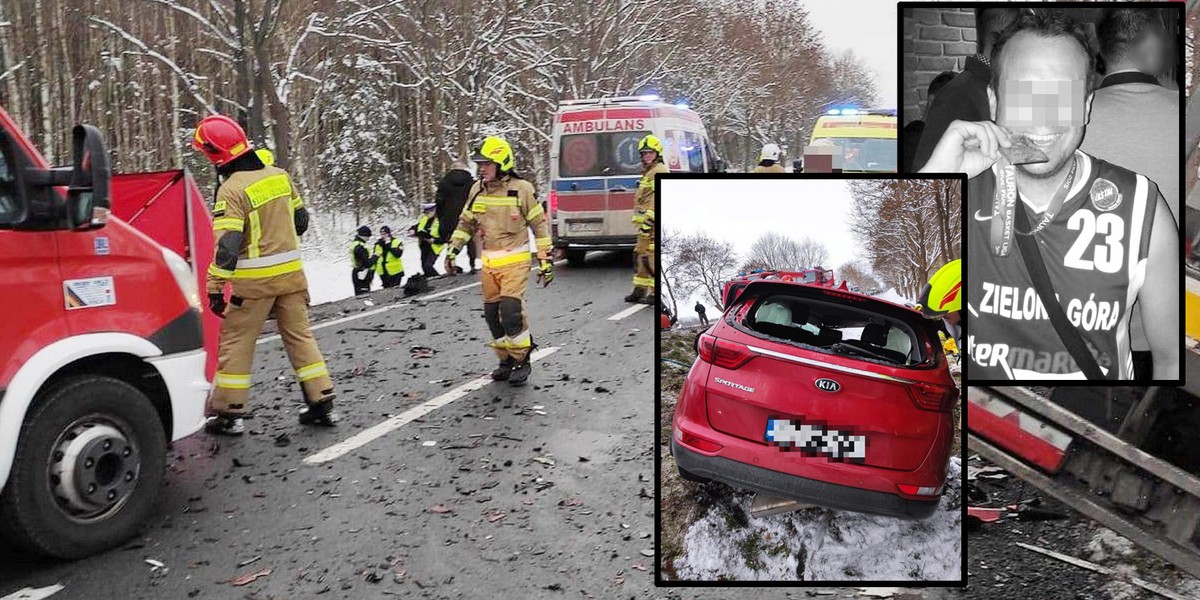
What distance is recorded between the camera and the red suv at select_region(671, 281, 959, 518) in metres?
1.49

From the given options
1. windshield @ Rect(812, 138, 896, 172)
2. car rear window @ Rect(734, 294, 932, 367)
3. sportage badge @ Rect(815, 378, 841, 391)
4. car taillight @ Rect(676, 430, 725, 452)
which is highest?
windshield @ Rect(812, 138, 896, 172)

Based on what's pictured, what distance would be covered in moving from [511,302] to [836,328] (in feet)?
19.9

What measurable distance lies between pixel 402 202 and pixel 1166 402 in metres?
34.4

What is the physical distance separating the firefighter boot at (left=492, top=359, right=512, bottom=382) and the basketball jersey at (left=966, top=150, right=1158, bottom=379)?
586cm

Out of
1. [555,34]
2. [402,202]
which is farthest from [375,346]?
[402,202]

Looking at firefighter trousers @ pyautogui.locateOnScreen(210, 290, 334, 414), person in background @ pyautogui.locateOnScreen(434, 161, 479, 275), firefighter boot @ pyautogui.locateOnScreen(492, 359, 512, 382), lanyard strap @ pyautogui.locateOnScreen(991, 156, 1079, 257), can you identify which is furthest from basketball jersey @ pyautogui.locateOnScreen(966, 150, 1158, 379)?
person in background @ pyautogui.locateOnScreen(434, 161, 479, 275)

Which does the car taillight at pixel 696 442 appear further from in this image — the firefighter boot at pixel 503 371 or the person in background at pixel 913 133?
the firefighter boot at pixel 503 371

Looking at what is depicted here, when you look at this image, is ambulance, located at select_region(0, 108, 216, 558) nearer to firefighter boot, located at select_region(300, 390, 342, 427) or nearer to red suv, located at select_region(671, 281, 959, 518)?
firefighter boot, located at select_region(300, 390, 342, 427)

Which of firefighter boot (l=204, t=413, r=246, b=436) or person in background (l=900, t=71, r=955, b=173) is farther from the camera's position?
firefighter boot (l=204, t=413, r=246, b=436)

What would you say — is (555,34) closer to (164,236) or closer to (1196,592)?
(164,236)

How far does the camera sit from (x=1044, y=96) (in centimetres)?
190

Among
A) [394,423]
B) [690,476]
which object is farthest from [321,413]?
Result: [690,476]

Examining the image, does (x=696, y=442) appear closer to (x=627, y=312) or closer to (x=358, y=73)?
(x=627, y=312)

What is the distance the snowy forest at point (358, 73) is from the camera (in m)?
21.2
